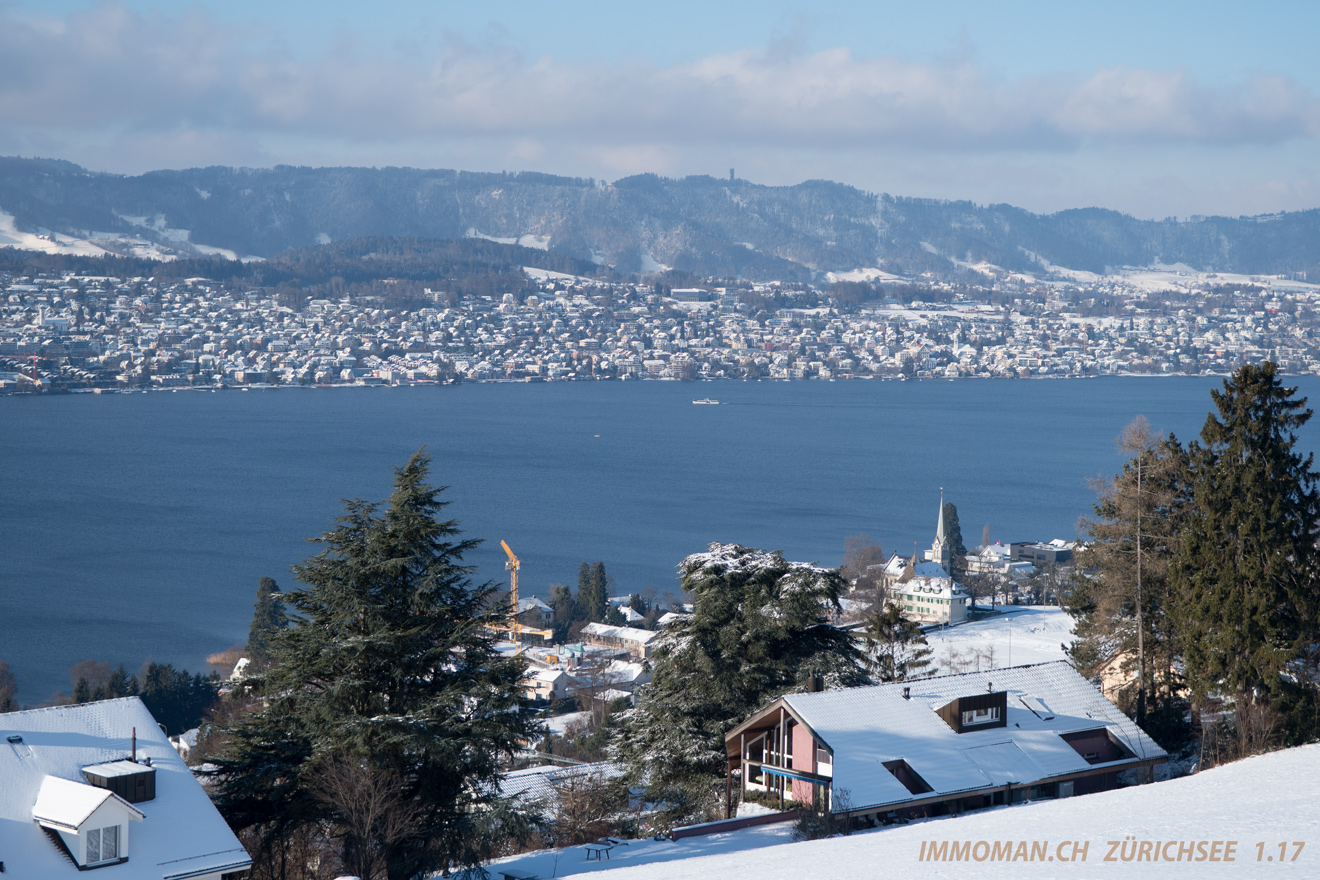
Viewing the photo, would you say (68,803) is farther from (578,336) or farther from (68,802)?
(578,336)

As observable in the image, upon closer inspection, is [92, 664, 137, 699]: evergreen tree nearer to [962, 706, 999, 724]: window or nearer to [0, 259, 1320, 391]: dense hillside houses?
[962, 706, 999, 724]: window

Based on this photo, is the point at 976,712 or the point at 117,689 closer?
the point at 976,712

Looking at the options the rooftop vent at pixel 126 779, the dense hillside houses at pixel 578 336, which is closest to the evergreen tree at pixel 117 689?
the rooftop vent at pixel 126 779

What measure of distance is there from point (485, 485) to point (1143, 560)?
125ft

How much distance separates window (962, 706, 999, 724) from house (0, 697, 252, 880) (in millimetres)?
4433

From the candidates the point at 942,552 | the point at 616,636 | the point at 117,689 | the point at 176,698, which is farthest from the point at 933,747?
the point at 942,552

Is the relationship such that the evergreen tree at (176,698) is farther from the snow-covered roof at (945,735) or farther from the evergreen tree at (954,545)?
the evergreen tree at (954,545)

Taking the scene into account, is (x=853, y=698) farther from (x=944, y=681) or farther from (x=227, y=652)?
(x=227, y=652)

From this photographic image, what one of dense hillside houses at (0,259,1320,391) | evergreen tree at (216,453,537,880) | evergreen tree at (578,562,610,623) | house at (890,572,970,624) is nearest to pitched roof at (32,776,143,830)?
evergreen tree at (216,453,537,880)

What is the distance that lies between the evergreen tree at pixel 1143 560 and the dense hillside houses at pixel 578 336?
93.5 metres

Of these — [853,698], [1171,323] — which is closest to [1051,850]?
[853,698]

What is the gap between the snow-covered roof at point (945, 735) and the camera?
23.3 ft

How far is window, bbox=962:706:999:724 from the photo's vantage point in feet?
25.5

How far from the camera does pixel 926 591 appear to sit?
92.4ft
